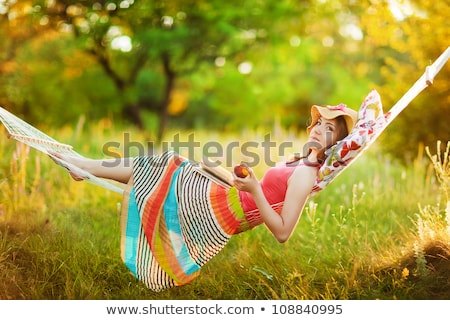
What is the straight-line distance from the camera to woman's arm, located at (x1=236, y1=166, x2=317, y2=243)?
7.84ft

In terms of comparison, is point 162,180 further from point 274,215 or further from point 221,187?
point 274,215

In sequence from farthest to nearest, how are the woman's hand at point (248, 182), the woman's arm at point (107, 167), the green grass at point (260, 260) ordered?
the green grass at point (260, 260) → the woman's arm at point (107, 167) → the woman's hand at point (248, 182)

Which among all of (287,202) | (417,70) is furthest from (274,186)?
(417,70)

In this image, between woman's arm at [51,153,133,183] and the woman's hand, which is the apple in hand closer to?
the woman's hand

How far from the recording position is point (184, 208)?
2.62 meters

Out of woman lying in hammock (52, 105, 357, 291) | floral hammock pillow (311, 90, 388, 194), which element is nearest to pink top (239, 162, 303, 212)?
Result: woman lying in hammock (52, 105, 357, 291)

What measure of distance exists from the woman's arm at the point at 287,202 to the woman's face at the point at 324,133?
6.8 inches

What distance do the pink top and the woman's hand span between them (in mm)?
204

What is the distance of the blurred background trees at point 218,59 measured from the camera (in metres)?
4.91

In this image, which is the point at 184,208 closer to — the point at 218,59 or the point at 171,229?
the point at 171,229

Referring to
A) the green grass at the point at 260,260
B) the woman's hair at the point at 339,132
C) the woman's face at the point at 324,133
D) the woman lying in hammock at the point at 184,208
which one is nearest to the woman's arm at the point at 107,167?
the woman lying in hammock at the point at 184,208

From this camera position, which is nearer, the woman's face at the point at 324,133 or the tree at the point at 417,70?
the woman's face at the point at 324,133

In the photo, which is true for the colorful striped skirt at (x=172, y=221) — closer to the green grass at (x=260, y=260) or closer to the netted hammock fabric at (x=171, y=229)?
the netted hammock fabric at (x=171, y=229)

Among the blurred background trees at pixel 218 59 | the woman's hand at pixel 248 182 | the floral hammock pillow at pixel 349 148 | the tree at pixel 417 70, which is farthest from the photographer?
the blurred background trees at pixel 218 59
